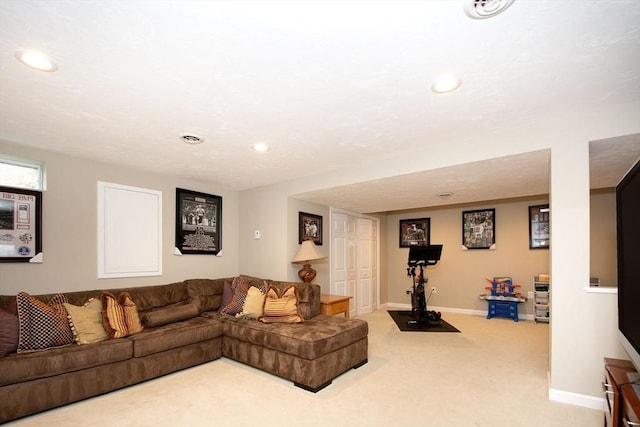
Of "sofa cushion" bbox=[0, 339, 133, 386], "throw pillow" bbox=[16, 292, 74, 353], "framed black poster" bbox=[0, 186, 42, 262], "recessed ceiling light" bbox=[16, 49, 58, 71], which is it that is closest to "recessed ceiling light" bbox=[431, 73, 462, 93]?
"recessed ceiling light" bbox=[16, 49, 58, 71]

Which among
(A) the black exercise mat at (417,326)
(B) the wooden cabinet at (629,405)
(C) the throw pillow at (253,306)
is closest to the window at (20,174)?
(C) the throw pillow at (253,306)

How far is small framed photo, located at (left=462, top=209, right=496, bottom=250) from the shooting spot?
6.37 m

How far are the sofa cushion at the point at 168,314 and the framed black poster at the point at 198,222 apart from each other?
0.94 metres

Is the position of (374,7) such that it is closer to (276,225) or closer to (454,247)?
(276,225)

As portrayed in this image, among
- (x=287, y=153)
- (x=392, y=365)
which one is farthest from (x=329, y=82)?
(x=392, y=365)

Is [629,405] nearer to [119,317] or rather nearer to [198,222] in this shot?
[119,317]

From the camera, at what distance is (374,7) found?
1.44m

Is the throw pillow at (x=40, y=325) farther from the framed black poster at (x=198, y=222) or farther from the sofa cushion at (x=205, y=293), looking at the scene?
the framed black poster at (x=198, y=222)

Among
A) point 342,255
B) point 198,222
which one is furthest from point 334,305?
point 198,222

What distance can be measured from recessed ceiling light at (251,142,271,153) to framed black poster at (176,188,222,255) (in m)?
1.86

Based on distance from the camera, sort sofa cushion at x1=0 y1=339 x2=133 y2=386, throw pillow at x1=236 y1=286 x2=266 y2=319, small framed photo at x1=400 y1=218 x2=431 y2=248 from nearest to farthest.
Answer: sofa cushion at x1=0 y1=339 x2=133 y2=386 → throw pillow at x1=236 y1=286 x2=266 y2=319 → small framed photo at x1=400 y1=218 x2=431 y2=248

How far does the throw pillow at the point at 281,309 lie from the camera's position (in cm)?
365

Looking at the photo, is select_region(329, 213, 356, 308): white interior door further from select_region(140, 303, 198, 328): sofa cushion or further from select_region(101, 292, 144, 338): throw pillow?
select_region(101, 292, 144, 338): throw pillow

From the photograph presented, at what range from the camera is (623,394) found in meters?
1.69
